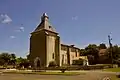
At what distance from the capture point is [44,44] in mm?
80062

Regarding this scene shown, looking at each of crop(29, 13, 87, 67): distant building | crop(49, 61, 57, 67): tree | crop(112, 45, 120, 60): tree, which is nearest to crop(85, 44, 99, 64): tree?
crop(112, 45, 120, 60): tree

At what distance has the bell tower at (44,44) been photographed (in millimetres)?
79750

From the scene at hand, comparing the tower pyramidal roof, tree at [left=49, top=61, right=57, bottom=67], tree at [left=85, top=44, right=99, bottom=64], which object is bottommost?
tree at [left=49, top=61, right=57, bottom=67]

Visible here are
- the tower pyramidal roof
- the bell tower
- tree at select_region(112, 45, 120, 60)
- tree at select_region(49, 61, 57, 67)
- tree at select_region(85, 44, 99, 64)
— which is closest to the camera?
tree at select_region(49, 61, 57, 67)

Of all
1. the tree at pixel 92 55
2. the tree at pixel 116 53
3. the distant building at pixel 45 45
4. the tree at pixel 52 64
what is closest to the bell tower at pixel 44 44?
the distant building at pixel 45 45

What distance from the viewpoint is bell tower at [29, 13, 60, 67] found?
262 ft

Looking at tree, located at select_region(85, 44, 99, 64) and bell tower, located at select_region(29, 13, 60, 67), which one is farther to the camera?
tree, located at select_region(85, 44, 99, 64)

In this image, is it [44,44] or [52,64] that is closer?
[52,64]

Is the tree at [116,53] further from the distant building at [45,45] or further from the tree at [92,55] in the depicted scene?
the distant building at [45,45]

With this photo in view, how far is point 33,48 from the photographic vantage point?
274ft

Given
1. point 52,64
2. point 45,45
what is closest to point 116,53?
point 52,64

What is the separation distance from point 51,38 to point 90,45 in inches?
1875

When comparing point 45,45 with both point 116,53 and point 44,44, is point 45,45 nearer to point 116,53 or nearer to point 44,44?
point 44,44

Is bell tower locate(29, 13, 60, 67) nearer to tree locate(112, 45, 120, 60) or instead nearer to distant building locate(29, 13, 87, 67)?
distant building locate(29, 13, 87, 67)
